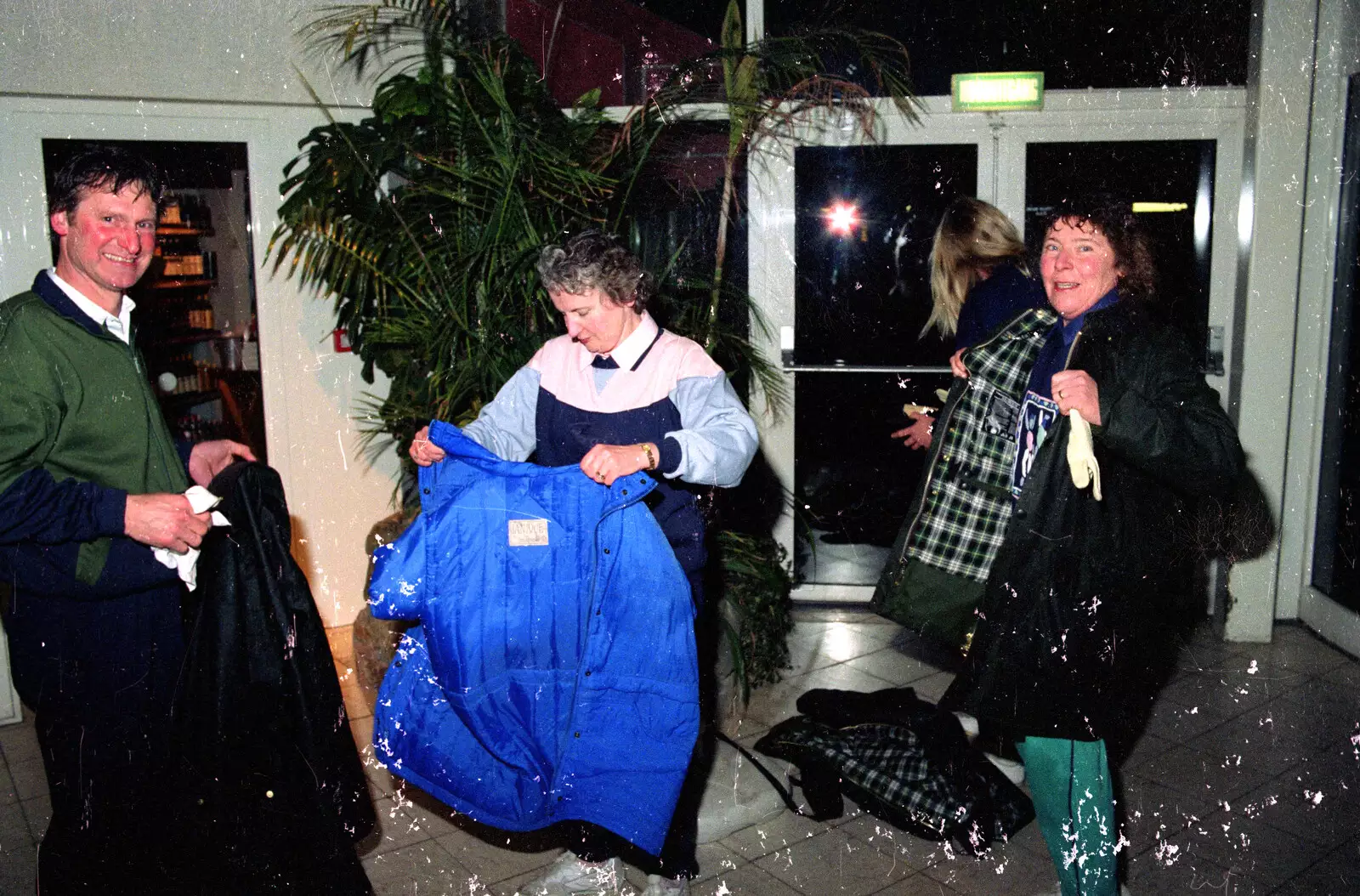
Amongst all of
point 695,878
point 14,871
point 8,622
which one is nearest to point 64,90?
point 8,622

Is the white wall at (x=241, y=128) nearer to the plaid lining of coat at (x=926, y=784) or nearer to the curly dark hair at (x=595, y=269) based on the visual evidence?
the curly dark hair at (x=595, y=269)

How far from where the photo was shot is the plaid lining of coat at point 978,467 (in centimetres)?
238

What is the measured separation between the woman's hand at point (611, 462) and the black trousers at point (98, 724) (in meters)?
0.94

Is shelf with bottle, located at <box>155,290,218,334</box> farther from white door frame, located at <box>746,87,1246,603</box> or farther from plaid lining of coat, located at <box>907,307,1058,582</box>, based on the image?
plaid lining of coat, located at <box>907,307,1058,582</box>

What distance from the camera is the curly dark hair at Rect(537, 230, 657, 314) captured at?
2.33 m

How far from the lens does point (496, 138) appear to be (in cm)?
326

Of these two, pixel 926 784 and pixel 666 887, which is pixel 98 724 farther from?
pixel 926 784

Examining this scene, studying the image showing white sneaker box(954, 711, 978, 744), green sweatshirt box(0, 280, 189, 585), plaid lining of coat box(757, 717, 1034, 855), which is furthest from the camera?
white sneaker box(954, 711, 978, 744)

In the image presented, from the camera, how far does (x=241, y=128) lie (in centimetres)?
369

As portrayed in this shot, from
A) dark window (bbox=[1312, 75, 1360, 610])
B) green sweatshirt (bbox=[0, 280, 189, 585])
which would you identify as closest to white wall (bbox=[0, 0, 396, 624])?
green sweatshirt (bbox=[0, 280, 189, 585])

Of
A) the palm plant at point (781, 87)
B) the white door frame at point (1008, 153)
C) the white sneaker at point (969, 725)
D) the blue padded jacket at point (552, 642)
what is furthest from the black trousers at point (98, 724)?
the white door frame at point (1008, 153)

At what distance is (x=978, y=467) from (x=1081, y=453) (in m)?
0.37

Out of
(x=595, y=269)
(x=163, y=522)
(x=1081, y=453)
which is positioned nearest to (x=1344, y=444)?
(x=1081, y=453)

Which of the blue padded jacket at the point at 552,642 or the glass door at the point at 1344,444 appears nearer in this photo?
the blue padded jacket at the point at 552,642
